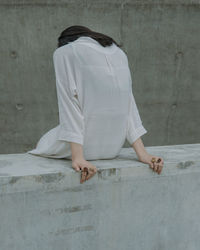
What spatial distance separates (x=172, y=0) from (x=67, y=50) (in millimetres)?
2559

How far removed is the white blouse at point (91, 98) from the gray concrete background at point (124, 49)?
206 cm

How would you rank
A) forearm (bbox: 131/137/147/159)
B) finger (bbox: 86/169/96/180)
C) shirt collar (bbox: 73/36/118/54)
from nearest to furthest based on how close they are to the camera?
finger (bbox: 86/169/96/180) → shirt collar (bbox: 73/36/118/54) → forearm (bbox: 131/137/147/159)

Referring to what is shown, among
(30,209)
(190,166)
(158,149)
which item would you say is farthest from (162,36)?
(30,209)

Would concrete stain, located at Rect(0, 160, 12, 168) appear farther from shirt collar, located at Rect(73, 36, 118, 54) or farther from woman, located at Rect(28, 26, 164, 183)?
shirt collar, located at Rect(73, 36, 118, 54)

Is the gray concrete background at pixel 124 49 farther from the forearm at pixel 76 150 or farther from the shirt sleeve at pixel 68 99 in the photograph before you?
the forearm at pixel 76 150

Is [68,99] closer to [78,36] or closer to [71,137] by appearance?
[71,137]

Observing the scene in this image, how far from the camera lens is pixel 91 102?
1.68m

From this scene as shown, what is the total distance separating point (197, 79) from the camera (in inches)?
163

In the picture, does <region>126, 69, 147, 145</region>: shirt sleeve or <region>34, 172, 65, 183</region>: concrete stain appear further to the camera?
<region>126, 69, 147, 145</region>: shirt sleeve

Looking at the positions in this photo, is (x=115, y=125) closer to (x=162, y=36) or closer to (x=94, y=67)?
(x=94, y=67)

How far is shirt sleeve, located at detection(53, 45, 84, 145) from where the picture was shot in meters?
1.65

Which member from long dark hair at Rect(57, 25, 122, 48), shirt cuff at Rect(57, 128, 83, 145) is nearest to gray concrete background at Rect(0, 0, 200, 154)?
long dark hair at Rect(57, 25, 122, 48)

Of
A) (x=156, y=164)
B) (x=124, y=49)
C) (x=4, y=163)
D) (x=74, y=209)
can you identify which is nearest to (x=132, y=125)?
(x=156, y=164)

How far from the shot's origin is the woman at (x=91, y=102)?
1654 mm
